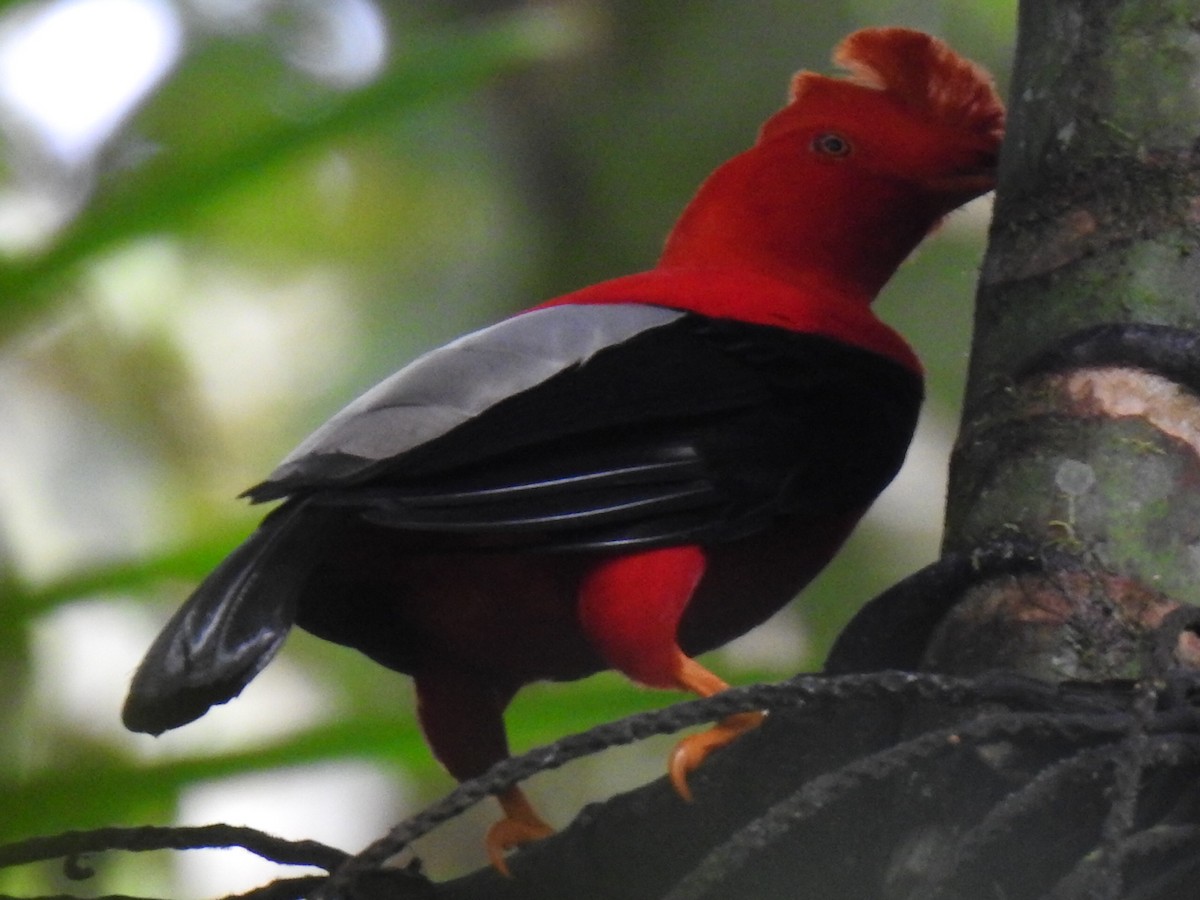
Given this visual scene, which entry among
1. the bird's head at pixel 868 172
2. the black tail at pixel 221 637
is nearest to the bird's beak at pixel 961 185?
the bird's head at pixel 868 172

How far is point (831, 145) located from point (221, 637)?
163 cm

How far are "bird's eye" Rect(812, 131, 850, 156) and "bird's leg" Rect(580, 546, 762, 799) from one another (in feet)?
3.57

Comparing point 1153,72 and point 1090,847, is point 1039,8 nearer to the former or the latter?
point 1153,72

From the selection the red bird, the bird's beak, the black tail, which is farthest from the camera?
the bird's beak

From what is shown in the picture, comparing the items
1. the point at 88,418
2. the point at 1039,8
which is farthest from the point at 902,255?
the point at 88,418

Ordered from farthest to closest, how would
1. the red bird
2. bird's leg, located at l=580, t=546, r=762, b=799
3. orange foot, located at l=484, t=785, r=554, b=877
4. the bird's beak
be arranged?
1. the bird's beak
2. orange foot, located at l=484, t=785, r=554, b=877
3. bird's leg, located at l=580, t=546, r=762, b=799
4. the red bird

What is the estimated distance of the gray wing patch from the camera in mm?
1947

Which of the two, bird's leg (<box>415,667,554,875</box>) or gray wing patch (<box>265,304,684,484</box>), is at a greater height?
gray wing patch (<box>265,304,684,484</box>)

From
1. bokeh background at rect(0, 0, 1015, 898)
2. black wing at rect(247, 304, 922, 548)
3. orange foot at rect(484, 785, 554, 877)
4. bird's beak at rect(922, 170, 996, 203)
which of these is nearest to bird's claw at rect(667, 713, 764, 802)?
black wing at rect(247, 304, 922, 548)

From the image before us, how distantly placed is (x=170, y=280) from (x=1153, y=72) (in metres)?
4.23

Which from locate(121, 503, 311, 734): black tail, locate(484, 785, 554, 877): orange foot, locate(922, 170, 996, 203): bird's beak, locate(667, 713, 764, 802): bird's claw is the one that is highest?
locate(922, 170, 996, 203): bird's beak

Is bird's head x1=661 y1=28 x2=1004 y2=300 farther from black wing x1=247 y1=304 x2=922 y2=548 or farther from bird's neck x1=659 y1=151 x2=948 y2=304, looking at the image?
black wing x1=247 y1=304 x2=922 y2=548

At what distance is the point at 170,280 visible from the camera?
5598 mm

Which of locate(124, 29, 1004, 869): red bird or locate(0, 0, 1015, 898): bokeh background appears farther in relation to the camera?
locate(0, 0, 1015, 898): bokeh background
